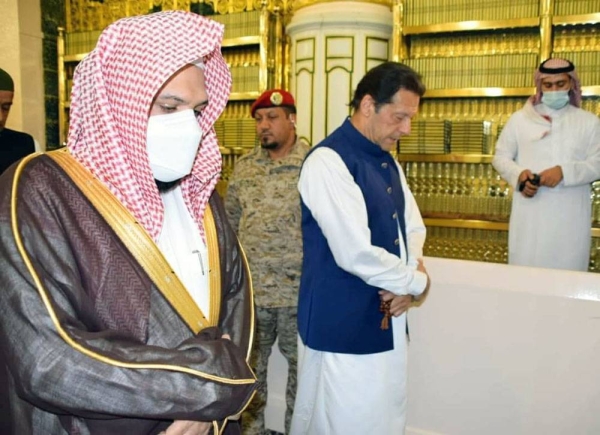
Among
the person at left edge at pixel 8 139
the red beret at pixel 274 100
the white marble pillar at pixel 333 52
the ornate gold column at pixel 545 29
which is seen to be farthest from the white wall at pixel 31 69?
the ornate gold column at pixel 545 29

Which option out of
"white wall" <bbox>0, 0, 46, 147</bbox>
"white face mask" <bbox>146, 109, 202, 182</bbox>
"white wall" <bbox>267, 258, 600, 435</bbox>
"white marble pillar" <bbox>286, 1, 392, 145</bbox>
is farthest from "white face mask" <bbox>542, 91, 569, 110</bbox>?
"white wall" <bbox>0, 0, 46, 147</bbox>

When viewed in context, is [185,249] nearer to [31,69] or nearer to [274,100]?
[274,100]

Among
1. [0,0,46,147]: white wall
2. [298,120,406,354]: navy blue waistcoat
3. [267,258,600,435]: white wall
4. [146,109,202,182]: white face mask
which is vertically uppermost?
[0,0,46,147]: white wall

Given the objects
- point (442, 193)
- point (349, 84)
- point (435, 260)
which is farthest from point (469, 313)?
point (349, 84)

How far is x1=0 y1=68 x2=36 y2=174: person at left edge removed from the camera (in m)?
2.67

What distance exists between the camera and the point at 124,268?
103 centimetres

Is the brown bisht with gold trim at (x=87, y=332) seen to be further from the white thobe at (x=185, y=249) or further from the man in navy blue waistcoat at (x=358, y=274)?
the man in navy blue waistcoat at (x=358, y=274)

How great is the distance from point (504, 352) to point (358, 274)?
3.00ft

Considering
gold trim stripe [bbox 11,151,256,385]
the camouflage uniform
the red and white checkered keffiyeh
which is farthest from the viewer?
the camouflage uniform

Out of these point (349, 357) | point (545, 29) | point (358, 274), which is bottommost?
point (349, 357)

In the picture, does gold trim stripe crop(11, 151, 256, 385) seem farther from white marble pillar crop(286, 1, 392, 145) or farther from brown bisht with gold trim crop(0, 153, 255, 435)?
white marble pillar crop(286, 1, 392, 145)

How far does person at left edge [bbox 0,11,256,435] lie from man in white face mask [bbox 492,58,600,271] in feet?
8.82

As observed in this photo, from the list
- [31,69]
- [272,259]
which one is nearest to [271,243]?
[272,259]

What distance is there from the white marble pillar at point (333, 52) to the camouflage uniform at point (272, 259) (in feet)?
7.39
